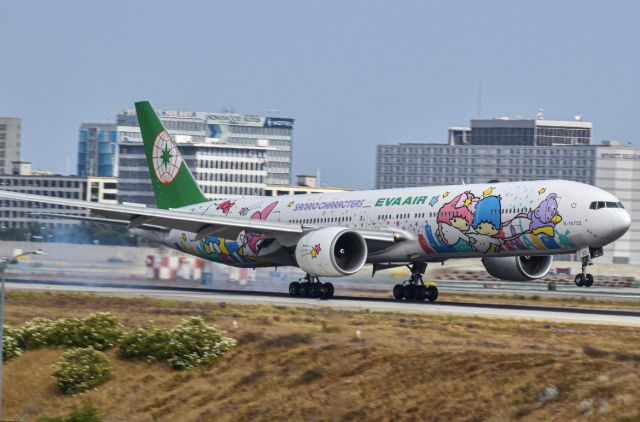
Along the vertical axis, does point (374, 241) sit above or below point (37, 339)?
above

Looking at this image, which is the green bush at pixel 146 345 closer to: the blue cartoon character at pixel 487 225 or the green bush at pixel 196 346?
the green bush at pixel 196 346

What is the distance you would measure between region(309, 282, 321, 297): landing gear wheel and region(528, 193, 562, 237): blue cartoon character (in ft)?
34.8

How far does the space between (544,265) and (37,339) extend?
2266cm

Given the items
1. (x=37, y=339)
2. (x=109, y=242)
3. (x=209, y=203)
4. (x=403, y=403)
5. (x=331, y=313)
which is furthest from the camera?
(x=109, y=242)

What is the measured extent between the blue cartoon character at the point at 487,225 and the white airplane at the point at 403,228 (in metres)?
0.04

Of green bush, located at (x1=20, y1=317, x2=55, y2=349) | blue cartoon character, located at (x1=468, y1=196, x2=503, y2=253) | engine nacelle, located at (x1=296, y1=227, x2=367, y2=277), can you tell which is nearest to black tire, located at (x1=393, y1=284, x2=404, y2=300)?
engine nacelle, located at (x1=296, y1=227, x2=367, y2=277)

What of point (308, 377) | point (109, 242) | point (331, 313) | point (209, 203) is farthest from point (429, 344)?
point (109, 242)

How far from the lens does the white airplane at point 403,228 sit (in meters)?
45.5

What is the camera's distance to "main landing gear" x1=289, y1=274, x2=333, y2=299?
52906 millimetres

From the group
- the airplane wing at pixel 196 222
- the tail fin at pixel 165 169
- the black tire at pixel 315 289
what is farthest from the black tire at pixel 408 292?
the tail fin at pixel 165 169

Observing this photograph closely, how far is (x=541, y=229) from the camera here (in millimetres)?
45906

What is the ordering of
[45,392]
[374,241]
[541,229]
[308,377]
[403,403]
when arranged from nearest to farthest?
[403,403] → [308,377] → [45,392] → [541,229] → [374,241]

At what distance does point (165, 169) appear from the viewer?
6338 cm

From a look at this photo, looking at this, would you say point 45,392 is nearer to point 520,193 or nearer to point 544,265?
point 520,193
